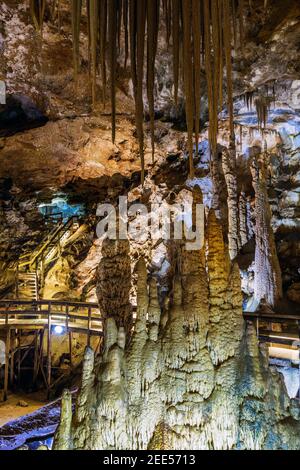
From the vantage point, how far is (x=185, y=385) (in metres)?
3.50

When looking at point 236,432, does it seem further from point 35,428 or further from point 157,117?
point 157,117

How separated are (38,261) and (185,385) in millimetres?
11856

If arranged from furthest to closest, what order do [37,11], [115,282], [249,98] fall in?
1. [249,98]
2. [115,282]
3. [37,11]

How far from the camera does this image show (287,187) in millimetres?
14406

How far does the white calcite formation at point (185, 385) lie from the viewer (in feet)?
10.0

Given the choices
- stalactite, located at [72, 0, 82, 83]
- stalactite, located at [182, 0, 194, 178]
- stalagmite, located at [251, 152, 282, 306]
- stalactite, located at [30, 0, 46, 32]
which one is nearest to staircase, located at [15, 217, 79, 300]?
stalagmite, located at [251, 152, 282, 306]

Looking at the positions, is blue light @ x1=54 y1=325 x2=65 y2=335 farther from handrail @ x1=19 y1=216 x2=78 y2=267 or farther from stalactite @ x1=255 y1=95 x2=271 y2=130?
stalactite @ x1=255 y1=95 x2=271 y2=130

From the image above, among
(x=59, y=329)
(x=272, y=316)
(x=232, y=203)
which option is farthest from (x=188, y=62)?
(x=232, y=203)

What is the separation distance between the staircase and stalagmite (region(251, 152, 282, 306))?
771cm

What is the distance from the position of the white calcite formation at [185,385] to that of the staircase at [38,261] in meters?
10.9

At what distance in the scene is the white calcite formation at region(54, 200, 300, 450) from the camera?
3.06 metres

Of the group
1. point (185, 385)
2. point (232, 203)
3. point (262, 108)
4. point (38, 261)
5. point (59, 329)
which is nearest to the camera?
point (185, 385)

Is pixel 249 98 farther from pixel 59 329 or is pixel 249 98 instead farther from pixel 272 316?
pixel 59 329

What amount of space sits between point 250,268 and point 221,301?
8.47 metres
